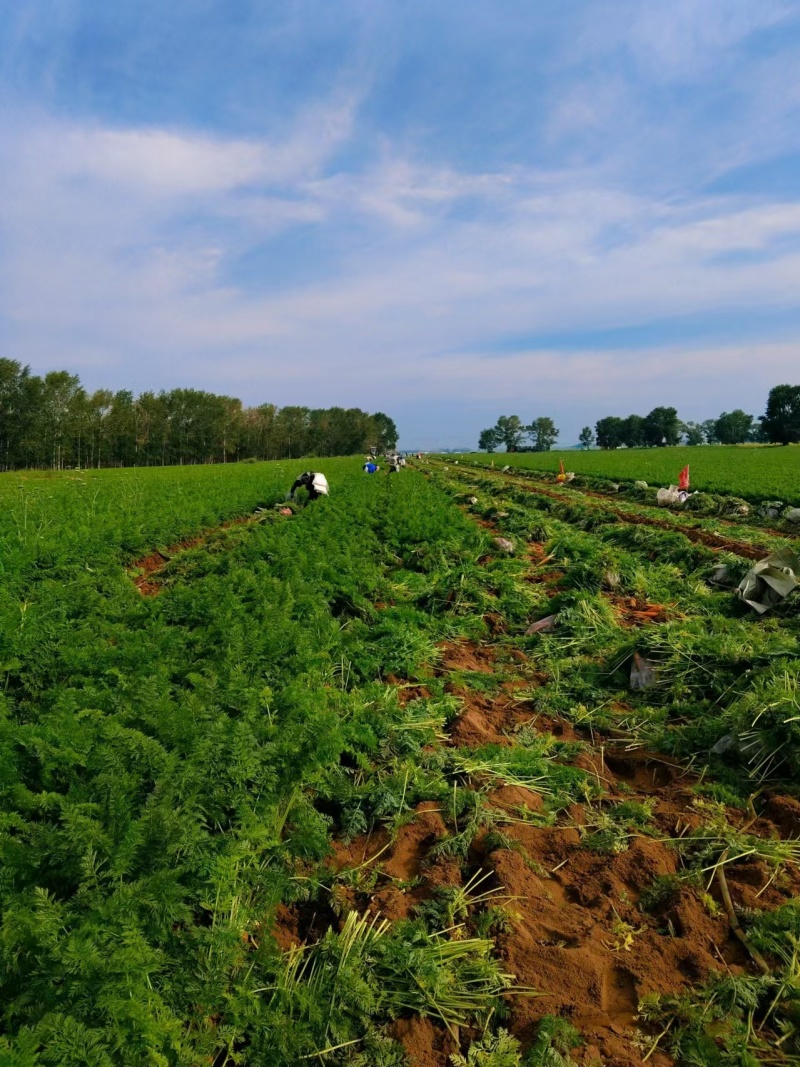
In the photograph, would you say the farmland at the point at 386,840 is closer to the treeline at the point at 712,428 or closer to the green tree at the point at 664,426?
the treeline at the point at 712,428

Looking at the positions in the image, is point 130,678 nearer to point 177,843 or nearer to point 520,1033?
point 177,843

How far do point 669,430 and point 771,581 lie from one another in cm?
13244

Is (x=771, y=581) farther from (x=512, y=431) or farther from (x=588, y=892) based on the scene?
(x=512, y=431)

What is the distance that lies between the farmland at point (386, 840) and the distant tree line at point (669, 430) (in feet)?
346

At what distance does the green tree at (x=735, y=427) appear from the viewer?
14425 cm

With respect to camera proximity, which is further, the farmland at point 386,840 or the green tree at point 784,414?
the green tree at point 784,414

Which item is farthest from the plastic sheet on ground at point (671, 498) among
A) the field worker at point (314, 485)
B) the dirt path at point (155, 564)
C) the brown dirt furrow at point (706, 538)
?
the dirt path at point (155, 564)

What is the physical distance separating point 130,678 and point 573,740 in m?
3.57

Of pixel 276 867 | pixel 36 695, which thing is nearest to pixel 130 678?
pixel 36 695

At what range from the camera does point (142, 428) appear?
8438 centimetres

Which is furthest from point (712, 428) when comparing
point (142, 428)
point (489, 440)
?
point (142, 428)

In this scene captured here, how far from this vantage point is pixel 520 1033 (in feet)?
7.80

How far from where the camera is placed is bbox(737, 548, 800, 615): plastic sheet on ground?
715cm

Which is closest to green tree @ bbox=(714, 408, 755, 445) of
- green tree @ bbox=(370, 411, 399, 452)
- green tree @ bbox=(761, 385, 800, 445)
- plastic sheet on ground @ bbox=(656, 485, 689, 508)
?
green tree @ bbox=(761, 385, 800, 445)
